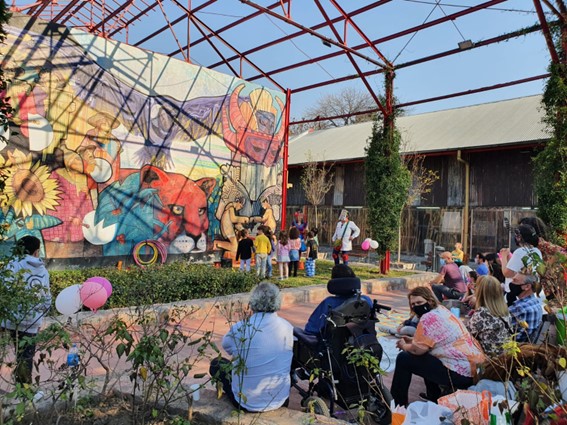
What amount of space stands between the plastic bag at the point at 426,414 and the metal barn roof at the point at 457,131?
1615 cm

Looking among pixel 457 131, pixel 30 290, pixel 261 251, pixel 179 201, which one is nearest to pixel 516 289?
pixel 30 290

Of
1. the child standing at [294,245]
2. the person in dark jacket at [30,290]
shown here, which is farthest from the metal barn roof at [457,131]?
the person in dark jacket at [30,290]

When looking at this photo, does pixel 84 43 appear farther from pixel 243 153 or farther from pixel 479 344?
pixel 479 344

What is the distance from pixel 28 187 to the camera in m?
9.96

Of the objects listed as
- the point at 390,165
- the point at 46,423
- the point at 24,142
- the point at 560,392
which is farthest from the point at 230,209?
the point at 560,392

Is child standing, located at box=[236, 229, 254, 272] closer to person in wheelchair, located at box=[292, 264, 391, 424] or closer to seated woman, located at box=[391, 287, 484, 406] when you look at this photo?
person in wheelchair, located at box=[292, 264, 391, 424]

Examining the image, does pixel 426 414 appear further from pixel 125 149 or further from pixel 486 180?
pixel 486 180

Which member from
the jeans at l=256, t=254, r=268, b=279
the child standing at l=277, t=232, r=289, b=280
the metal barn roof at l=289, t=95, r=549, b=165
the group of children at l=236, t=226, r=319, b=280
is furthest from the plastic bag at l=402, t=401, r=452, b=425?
the metal barn roof at l=289, t=95, r=549, b=165

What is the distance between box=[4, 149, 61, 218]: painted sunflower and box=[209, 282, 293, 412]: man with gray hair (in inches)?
337

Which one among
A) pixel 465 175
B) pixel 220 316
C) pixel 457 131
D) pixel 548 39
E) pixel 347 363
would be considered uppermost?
pixel 457 131

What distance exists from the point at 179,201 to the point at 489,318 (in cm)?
1045

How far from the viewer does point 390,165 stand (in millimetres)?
13227

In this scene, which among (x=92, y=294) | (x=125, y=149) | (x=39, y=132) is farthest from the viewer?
(x=125, y=149)

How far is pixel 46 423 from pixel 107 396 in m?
0.51
